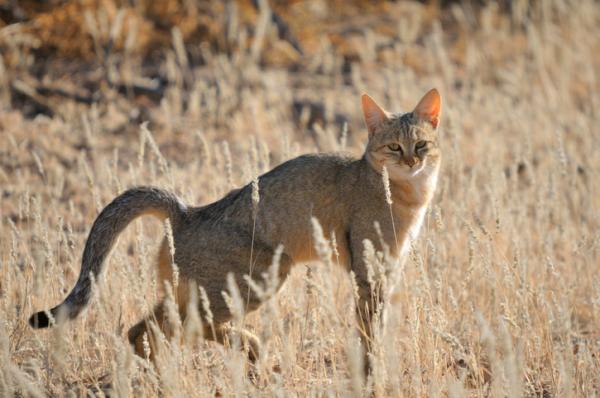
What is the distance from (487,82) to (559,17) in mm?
2497

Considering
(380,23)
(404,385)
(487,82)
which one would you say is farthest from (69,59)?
(404,385)

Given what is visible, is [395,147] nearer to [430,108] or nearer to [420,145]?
[420,145]

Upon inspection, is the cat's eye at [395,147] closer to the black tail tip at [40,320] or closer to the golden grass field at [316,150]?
the golden grass field at [316,150]

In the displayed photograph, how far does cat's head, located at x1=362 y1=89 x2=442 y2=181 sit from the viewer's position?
5078 millimetres

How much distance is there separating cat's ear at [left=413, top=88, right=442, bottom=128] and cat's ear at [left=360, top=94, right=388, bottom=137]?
0.25 metres

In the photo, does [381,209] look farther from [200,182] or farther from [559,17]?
[559,17]

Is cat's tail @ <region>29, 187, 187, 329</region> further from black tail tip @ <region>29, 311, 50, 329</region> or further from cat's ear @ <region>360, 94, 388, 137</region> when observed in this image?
cat's ear @ <region>360, 94, 388, 137</region>

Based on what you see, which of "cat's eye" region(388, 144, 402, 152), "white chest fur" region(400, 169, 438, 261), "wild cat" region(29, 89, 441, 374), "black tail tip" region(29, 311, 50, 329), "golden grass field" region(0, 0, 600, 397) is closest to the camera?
"black tail tip" region(29, 311, 50, 329)

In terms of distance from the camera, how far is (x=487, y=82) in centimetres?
1191

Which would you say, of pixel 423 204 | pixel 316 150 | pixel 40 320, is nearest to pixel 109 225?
pixel 40 320

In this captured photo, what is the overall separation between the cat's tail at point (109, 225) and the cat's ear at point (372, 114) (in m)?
1.52

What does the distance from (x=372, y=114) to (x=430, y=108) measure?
1.42 ft

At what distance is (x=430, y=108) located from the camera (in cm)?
540

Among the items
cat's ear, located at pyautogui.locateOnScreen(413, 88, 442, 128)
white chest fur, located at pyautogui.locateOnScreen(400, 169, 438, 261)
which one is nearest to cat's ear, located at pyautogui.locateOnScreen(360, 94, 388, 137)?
cat's ear, located at pyautogui.locateOnScreen(413, 88, 442, 128)
